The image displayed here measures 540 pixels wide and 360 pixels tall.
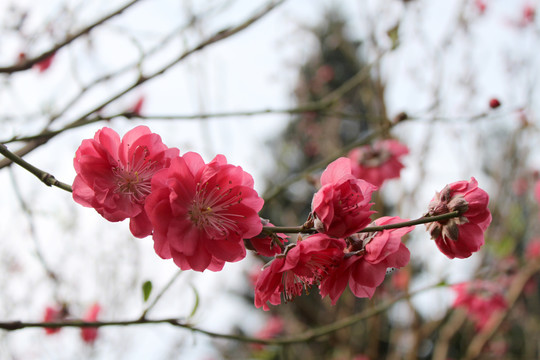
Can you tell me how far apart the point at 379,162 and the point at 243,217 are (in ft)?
5.03

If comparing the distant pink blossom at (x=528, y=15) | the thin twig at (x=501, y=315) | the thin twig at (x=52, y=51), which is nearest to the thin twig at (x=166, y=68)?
the thin twig at (x=52, y=51)

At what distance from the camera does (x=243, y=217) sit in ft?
2.68

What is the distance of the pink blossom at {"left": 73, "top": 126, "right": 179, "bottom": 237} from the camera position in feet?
2.62

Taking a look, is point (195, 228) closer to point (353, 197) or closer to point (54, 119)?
point (353, 197)

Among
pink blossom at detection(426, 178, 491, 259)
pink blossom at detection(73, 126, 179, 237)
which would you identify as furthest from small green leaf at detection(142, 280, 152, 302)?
pink blossom at detection(426, 178, 491, 259)

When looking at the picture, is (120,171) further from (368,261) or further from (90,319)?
(90,319)

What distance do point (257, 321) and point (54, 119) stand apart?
383 inches

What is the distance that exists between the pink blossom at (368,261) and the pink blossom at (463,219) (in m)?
0.07

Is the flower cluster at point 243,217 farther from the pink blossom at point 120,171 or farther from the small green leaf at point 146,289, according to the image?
the small green leaf at point 146,289

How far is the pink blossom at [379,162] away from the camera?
2.18 meters

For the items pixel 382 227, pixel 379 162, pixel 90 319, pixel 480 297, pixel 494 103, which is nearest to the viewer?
pixel 382 227

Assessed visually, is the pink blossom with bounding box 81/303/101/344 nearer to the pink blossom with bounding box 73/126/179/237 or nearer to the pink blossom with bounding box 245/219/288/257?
the pink blossom with bounding box 73/126/179/237

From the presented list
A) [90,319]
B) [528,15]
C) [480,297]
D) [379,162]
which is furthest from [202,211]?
[528,15]

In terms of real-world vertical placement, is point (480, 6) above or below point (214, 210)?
above
